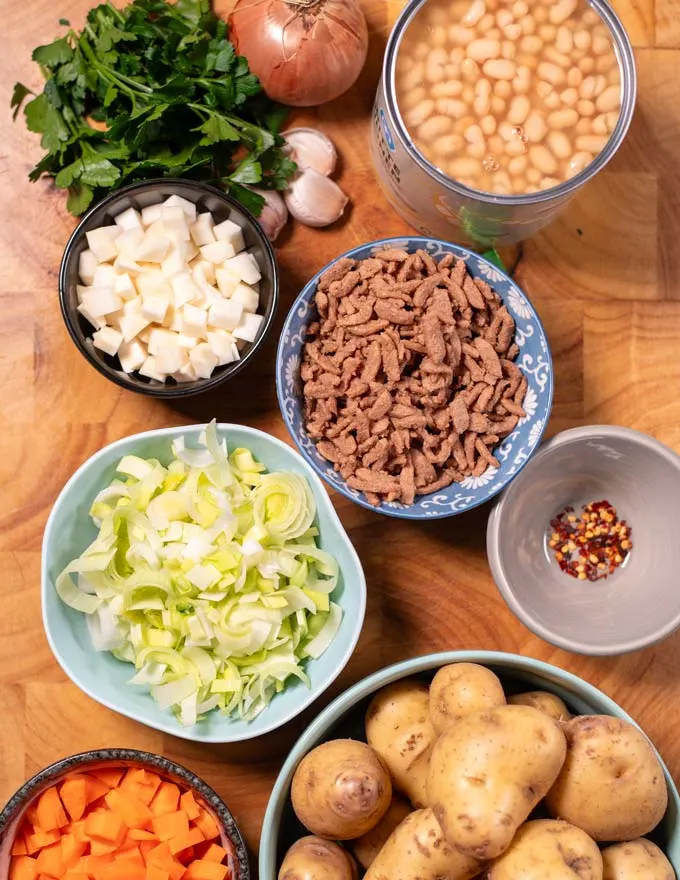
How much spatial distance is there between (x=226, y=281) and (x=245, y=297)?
4cm

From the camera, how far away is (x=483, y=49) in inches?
58.4

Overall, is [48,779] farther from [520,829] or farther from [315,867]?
[520,829]

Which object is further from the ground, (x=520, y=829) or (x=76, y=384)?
(x=76, y=384)

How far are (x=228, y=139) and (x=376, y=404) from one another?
51 cm

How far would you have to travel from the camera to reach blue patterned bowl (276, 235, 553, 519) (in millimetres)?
1479

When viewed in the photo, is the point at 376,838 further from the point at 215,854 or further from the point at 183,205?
the point at 183,205

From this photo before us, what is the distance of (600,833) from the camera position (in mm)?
1285

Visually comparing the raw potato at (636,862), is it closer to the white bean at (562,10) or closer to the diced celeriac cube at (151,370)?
the diced celeriac cube at (151,370)

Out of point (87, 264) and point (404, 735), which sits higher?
point (87, 264)

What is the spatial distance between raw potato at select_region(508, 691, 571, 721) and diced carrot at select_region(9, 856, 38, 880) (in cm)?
80

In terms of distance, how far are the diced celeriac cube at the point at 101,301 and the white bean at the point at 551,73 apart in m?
0.79

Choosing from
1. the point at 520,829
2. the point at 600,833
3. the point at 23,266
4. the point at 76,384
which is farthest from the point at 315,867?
the point at 23,266

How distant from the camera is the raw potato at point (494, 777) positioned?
46.1 inches

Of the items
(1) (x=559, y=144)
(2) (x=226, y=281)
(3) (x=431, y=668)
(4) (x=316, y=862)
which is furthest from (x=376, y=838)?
(1) (x=559, y=144)
